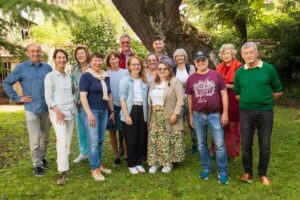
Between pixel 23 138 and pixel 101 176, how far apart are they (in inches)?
166

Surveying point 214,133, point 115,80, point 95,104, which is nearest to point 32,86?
point 95,104

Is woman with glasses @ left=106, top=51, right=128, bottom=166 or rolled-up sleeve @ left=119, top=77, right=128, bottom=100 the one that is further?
woman with glasses @ left=106, top=51, right=128, bottom=166

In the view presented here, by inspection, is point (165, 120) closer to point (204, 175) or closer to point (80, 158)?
point (204, 175)

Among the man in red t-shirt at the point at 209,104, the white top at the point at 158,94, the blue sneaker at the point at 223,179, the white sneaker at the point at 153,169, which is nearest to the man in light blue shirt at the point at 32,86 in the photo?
the white top at the point at 158,94

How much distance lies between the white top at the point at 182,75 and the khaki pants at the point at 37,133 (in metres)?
2.11

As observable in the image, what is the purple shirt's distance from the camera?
575cm

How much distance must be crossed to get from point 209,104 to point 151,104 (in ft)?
3.38

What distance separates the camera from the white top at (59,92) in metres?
5.97

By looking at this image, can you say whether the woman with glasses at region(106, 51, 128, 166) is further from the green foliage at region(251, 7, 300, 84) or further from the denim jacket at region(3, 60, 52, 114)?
the green foliage at region(251, 7, 300, 84)

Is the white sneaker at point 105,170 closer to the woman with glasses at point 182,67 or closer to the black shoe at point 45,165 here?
the black shoe at point 45,165

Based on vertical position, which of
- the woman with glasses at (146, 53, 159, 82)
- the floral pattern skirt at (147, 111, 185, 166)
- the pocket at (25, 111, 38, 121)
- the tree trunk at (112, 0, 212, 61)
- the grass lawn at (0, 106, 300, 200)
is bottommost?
the grass lawn at (0, 106, 300, 200)

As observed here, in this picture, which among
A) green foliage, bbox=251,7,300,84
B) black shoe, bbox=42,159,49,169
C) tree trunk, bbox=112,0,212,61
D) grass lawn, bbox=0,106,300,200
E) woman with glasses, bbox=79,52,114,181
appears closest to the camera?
grass lawn, bbox=0,106,300,200

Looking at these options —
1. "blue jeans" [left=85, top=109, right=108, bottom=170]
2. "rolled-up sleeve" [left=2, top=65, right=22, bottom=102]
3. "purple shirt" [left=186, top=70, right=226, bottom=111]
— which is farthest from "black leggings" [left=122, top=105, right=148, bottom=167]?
"rolled-up sleeve" [left=2, top=65, right=22, bottom=102]

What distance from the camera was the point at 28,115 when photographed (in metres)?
6.32
